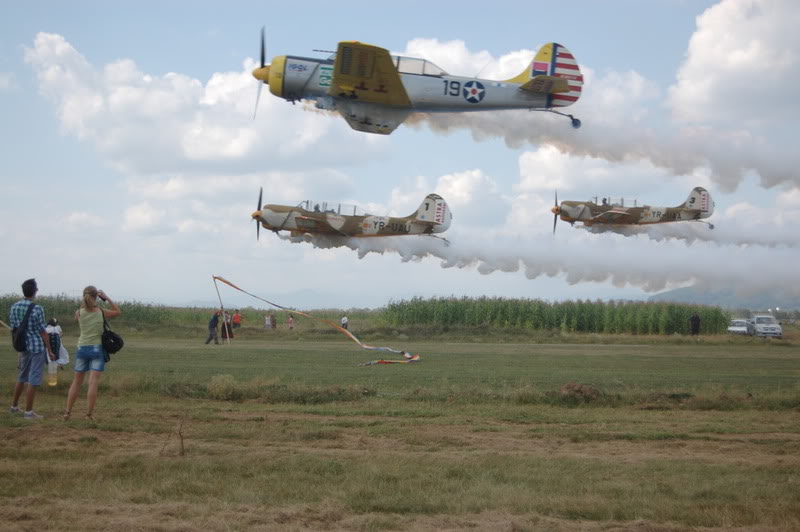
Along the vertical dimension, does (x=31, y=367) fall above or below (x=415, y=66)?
below

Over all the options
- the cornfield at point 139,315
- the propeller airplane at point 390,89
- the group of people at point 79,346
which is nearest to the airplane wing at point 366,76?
the propeller airplane at point 390,89

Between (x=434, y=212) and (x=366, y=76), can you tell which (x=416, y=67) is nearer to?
(x=366, y=76)

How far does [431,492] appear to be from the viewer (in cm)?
845

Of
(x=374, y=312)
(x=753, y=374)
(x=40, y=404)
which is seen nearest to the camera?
(x=40, y=404)

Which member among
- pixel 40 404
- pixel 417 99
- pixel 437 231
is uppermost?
pixel 417 99

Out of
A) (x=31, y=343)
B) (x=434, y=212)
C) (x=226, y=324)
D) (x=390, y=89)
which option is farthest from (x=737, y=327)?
(x=31, y=343)

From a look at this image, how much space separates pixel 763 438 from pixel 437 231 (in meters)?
36.6

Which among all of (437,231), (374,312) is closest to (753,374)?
(437,231)

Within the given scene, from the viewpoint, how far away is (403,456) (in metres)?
10.2

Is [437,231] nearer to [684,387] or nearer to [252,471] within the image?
[684,387]

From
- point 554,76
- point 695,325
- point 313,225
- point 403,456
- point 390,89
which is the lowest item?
point 403,456

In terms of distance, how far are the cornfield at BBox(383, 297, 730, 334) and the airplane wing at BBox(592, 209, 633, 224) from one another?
38.7 ft

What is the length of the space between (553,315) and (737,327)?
44.9 ft

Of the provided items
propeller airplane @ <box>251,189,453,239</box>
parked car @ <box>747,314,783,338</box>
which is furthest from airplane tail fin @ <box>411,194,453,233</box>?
parked car @ <box>747,314,783,338</box>
